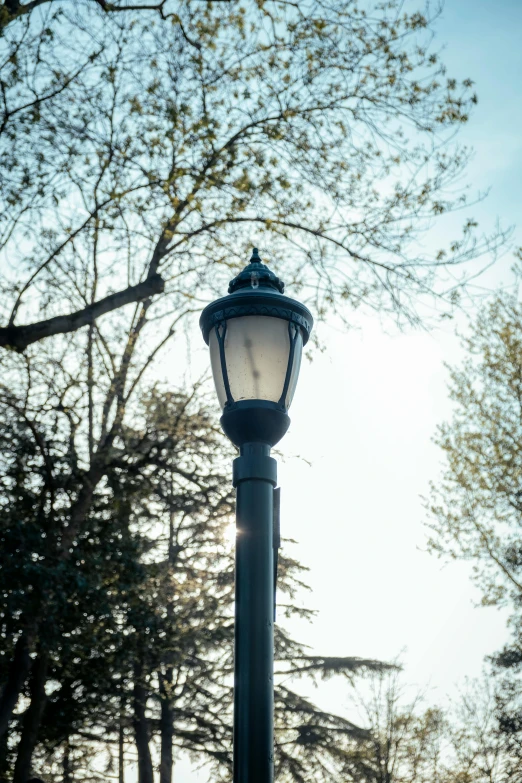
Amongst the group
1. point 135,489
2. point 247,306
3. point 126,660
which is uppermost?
point 135,489

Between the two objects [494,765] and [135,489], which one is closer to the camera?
[135,489]

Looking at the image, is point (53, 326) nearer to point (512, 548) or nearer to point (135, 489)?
point (135, 489)

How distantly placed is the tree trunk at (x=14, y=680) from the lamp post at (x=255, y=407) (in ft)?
35.9

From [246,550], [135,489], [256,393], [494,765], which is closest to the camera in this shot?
[246,550]

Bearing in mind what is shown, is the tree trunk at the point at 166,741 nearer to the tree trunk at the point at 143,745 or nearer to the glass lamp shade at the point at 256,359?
the tree trunk at the point at 143,745

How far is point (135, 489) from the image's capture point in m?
14.6

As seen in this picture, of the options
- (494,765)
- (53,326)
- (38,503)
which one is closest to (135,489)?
(38,503)

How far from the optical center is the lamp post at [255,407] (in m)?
3.17

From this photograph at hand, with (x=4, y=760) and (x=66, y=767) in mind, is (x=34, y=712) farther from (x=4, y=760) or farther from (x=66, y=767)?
(x=66, y=767)

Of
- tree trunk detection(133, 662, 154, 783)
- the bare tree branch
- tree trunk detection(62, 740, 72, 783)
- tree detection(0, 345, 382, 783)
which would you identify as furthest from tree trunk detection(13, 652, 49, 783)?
the bare tree branch

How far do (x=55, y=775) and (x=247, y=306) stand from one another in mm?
19047

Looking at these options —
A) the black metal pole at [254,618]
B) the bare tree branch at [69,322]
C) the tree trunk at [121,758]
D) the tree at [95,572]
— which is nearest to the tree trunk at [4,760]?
the tree at [95,572]

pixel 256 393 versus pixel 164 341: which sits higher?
pixel 164 341

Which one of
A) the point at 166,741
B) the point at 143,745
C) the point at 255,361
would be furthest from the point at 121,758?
the point at 255,361
